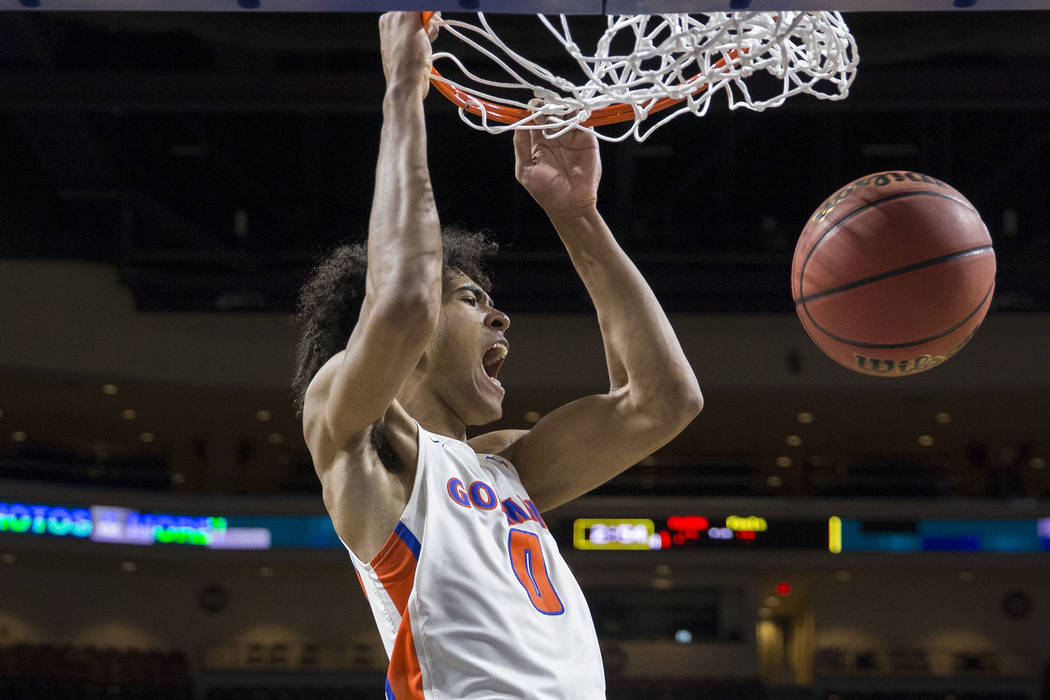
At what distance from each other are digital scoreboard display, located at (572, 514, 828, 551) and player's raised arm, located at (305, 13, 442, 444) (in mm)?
12994

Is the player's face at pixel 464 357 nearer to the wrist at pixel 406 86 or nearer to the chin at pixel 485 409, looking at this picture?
the chin at pixel 485 409

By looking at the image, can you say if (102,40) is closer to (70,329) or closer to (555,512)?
(70,329)

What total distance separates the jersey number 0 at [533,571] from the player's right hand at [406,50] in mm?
799

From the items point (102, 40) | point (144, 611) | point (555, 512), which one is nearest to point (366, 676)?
point (555, 512)

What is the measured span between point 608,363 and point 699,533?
12685 millimetres

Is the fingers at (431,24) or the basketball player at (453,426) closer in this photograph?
the basketball player at (453,426)

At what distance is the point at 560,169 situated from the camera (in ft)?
8.20

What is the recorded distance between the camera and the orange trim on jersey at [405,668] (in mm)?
1958

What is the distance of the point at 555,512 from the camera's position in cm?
1459

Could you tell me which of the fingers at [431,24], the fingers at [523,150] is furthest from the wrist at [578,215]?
the fingers at [431,24]

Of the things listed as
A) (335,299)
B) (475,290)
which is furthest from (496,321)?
(335,299)

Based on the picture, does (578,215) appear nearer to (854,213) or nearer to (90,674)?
(854,213)

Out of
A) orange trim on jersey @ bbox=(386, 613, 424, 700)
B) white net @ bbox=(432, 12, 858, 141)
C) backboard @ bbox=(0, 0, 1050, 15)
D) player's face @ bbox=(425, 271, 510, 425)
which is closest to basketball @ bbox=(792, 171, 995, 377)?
white net @ bbox=(432, 12, 858, 141)

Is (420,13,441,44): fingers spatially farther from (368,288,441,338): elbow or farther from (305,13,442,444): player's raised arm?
(368,288,441,338): elbow
